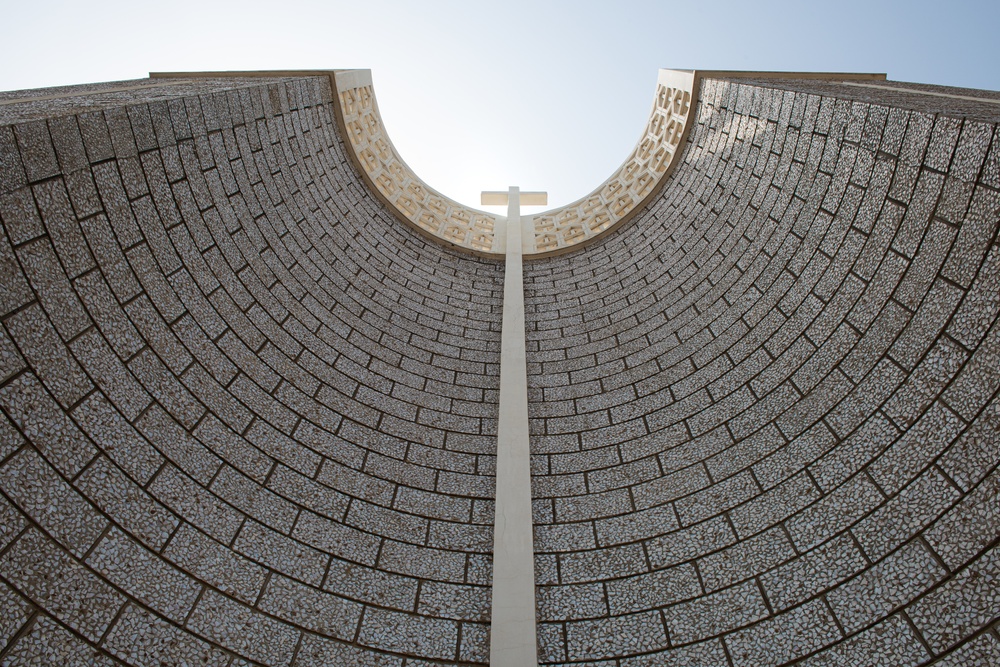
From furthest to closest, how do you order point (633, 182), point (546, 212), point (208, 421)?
point (546, 212)
point (633, 182)
point (208, 421)

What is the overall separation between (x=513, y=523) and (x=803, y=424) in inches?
63.7

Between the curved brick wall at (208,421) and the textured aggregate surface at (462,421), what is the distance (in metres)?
0.01

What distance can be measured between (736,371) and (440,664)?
232 centimetres

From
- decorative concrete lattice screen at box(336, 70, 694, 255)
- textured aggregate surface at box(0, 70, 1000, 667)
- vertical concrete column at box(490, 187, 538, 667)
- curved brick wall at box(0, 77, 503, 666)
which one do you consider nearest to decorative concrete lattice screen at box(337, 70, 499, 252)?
decorative concrete lattice screen at box(336, 70, 694, 255)

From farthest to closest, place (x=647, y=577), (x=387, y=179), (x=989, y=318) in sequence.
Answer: (x=387, y=179), (x=647, y=577), (x=989, y=318)

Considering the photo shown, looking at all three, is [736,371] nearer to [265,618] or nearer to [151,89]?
[265,618]

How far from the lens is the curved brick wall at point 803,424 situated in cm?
233

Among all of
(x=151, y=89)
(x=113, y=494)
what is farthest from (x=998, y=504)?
(x=151, y=89)

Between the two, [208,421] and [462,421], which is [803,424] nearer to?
[462,421]

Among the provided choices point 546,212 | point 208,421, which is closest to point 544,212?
point 546,212

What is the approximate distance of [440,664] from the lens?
2611mm

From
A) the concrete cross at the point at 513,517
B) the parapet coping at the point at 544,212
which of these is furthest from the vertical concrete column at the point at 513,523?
the parapet coping at the point at 544,212

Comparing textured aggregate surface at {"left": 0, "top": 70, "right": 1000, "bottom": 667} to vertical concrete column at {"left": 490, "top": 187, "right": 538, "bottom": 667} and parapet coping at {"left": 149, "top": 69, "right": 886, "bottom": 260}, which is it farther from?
parapet coping at {"left": 149, "top": 69, "right": 886, "bottom": 260}

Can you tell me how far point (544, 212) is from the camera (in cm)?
627
